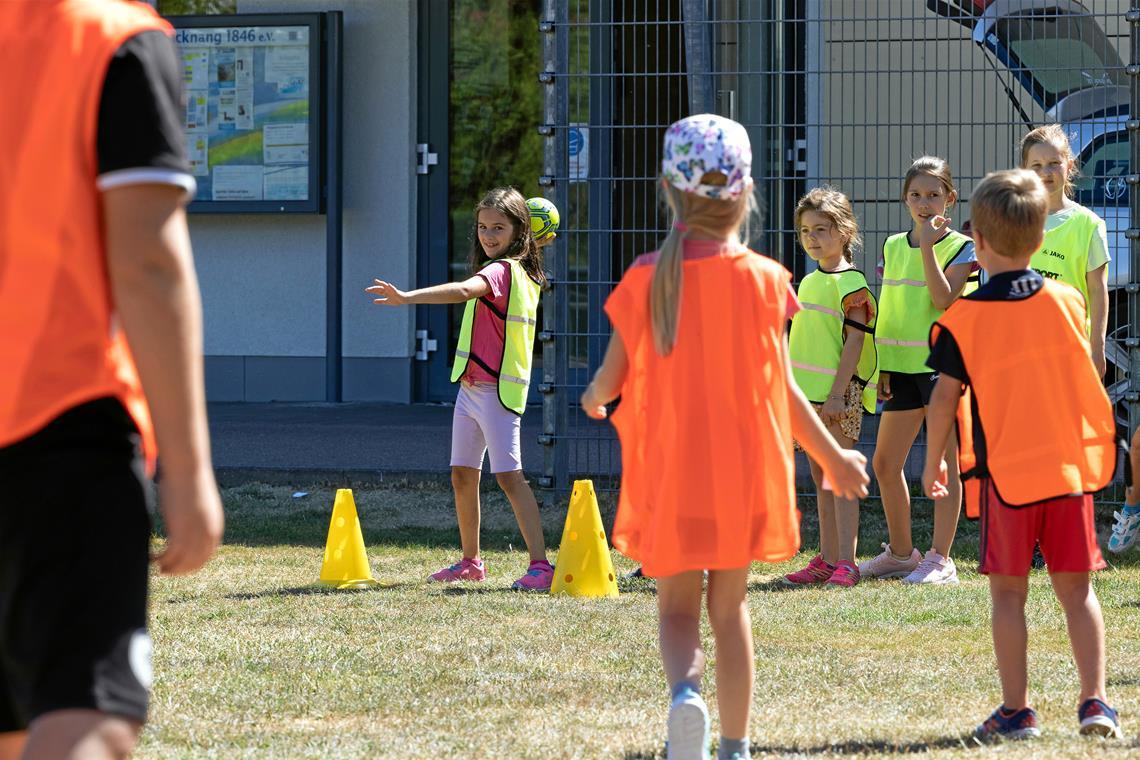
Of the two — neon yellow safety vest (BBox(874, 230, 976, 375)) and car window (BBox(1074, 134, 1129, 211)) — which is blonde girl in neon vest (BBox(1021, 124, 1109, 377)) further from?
car window (BBox(1074, 134, 1129, 211))

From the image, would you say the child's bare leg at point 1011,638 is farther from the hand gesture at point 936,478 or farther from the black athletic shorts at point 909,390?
the black athletic shorts at point 909,390

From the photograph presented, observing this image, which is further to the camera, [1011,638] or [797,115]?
[797,115]

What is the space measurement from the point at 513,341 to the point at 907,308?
5.67 ft

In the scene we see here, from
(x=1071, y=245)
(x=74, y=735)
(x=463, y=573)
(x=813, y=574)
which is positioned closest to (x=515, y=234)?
(x=463, y=573)

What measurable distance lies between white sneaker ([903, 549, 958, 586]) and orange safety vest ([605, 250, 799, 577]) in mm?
3402

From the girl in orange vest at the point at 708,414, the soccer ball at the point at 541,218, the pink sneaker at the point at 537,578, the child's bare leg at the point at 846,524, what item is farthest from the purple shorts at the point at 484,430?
the girl in orange vest at the point at 708,414

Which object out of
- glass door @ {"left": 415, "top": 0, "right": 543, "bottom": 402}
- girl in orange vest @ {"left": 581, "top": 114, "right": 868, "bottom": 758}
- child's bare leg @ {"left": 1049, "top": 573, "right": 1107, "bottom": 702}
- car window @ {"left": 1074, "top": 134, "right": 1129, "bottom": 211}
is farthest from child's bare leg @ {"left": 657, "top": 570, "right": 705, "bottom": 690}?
glass door @ {"left": 415, "top": 0, "right": 543, "bottom": 402}

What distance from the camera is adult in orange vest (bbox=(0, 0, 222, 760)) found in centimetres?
217

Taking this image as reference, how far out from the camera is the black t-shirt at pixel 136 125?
218 cm

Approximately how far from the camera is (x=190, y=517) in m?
2.21

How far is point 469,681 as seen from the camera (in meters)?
5.13

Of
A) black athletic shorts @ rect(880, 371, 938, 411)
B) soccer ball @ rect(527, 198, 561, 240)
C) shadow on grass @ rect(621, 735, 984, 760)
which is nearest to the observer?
shadow on grass @ rect(621, 735, 984, 760)

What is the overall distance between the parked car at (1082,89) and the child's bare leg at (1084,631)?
4.60m

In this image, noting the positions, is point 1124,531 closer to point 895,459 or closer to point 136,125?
point 895,459
